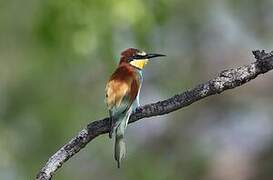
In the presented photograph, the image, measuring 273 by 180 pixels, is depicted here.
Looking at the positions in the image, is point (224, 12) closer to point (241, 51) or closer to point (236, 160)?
point (241, 51)

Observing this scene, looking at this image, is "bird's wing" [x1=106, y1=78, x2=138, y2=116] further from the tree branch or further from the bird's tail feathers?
the tree branch

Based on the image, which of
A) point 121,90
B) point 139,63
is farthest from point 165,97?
point 121,90

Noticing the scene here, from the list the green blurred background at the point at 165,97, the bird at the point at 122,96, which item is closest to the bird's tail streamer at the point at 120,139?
the bird at the point at 122,96

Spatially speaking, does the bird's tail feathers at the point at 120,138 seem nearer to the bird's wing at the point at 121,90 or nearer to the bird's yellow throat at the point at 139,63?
the bird's wing at the point at 121,90

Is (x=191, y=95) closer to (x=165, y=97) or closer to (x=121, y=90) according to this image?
(x=121, y=90)

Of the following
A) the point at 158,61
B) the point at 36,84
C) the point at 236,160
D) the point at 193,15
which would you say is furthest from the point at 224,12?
the point at 36,84

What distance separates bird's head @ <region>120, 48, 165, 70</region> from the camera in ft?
7.14

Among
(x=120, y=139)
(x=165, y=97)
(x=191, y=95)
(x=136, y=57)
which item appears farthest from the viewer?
(x=165, y=97)

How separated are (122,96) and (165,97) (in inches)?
143

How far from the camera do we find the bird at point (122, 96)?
1881mm

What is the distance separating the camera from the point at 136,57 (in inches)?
85.7

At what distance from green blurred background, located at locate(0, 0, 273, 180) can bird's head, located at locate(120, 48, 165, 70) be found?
103 inches

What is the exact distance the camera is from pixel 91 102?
5.86 meters

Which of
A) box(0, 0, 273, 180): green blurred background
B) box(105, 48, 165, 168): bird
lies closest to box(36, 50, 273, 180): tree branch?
box(105, 48, 165, 168): bird
